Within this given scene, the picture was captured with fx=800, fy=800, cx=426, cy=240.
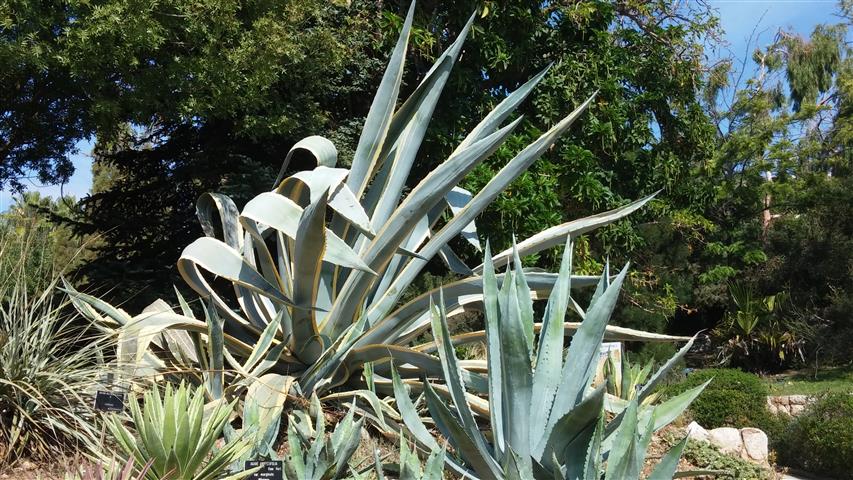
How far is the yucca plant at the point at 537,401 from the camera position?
9.71 ft

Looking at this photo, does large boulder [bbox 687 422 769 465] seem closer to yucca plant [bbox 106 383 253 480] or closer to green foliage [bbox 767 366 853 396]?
yucca plant [bbox 106 383 253 480]

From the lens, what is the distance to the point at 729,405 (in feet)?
32.9

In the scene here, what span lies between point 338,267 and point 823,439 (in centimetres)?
602

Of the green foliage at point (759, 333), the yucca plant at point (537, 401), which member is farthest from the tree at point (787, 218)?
the yucca plant at point (537, 401)

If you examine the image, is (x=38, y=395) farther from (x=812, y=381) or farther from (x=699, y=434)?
(x=812, y=381)

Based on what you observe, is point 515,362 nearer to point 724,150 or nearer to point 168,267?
point 168,267

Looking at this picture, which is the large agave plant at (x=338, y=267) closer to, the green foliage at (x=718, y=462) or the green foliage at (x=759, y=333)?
the green foliage at (x=718, y=462)

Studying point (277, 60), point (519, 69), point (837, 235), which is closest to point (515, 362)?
point (277, 60)

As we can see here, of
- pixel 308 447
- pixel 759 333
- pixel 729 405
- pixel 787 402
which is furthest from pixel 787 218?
pixel 308 447

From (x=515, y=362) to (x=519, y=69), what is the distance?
30.4 feet

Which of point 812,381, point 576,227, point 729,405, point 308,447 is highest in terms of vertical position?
point 576,227

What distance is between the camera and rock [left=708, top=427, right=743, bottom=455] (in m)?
7.82

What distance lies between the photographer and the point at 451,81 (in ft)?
36.4

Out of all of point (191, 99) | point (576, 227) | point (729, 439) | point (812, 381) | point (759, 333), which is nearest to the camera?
point (576, 227)
